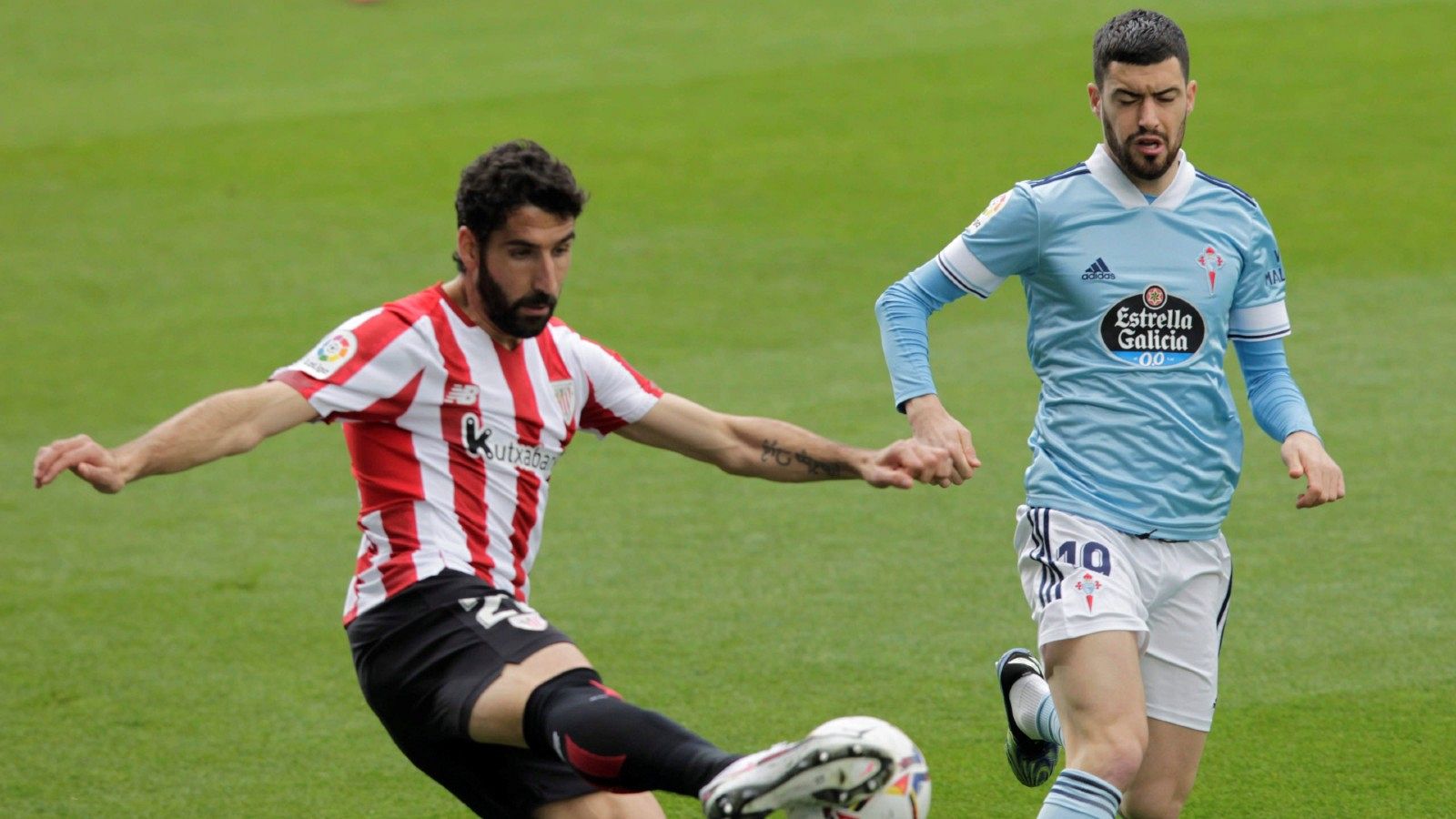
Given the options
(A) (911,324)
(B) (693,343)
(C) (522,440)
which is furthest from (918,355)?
(B) (693,343)

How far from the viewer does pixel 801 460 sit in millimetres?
4477

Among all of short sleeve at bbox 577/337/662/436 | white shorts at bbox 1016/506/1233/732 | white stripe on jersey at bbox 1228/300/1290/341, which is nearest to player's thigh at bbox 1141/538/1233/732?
white shorts at bbox 1016/506/1233/732

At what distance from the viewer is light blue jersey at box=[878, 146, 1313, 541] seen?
15.3ft

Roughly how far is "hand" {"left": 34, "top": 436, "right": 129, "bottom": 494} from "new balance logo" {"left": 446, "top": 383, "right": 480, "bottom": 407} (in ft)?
2.79

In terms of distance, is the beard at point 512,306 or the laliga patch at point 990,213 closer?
the beard at point 512,306

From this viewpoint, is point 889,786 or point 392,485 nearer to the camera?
point 889,786

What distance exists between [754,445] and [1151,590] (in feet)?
3.46

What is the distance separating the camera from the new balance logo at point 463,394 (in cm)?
433

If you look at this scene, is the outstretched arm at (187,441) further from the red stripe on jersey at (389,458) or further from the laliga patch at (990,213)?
the laliga patch at (990,213)

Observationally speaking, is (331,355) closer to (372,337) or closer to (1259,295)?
(372,337)

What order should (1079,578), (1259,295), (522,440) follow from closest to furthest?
(522,440), (1079,578), (1259,295)

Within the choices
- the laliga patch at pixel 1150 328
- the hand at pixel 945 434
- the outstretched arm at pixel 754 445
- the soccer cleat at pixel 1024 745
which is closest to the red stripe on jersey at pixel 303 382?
the outstretched arm at pixel 754 445

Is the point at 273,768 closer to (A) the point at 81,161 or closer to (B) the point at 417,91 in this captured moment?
(A) the point at 81,161

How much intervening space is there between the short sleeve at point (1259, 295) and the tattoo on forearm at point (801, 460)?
4.06 ft
